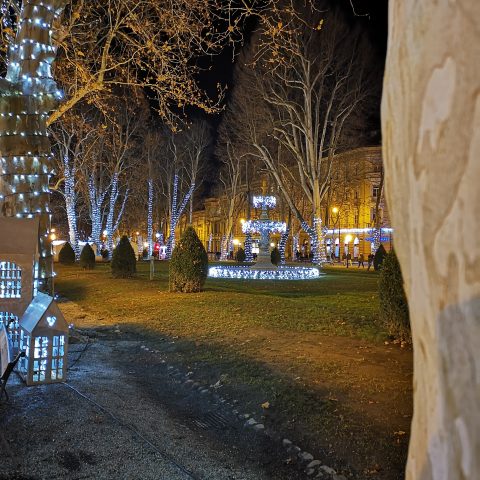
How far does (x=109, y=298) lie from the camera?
17.5m

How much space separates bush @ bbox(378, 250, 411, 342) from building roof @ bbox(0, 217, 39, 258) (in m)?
6.09

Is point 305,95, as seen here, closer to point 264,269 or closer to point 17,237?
point 264,269

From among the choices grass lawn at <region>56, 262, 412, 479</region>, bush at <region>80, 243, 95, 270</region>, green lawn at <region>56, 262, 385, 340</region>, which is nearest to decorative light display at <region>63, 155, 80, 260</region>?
bush at <region>80, 243, 95, 270</region>

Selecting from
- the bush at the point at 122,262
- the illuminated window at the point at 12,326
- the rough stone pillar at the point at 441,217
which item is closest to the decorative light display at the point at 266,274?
the bush at the point at 122,262

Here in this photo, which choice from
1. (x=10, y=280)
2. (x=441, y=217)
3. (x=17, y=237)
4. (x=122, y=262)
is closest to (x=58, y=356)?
(x=10, y=280)

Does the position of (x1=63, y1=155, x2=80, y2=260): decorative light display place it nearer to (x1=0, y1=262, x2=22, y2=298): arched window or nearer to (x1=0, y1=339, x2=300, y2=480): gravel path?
(x1=0, y1=262, x2=22, y2=298): arched window

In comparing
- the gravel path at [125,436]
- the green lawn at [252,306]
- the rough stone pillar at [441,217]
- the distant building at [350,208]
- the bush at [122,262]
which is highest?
the distant building at [350,208]

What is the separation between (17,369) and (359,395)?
4.87m

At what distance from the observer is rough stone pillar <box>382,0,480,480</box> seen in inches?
46.0

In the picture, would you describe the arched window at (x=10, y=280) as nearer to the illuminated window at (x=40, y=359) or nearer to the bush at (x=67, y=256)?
the illuminated window at (x=40, y=359)

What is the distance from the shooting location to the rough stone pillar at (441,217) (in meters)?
1.17

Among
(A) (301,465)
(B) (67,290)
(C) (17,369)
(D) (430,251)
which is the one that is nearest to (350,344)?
(A) (301,465)

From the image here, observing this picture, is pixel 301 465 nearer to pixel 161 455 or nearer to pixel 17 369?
pixel 161 455

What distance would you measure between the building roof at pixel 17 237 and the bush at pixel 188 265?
921 centimetres
